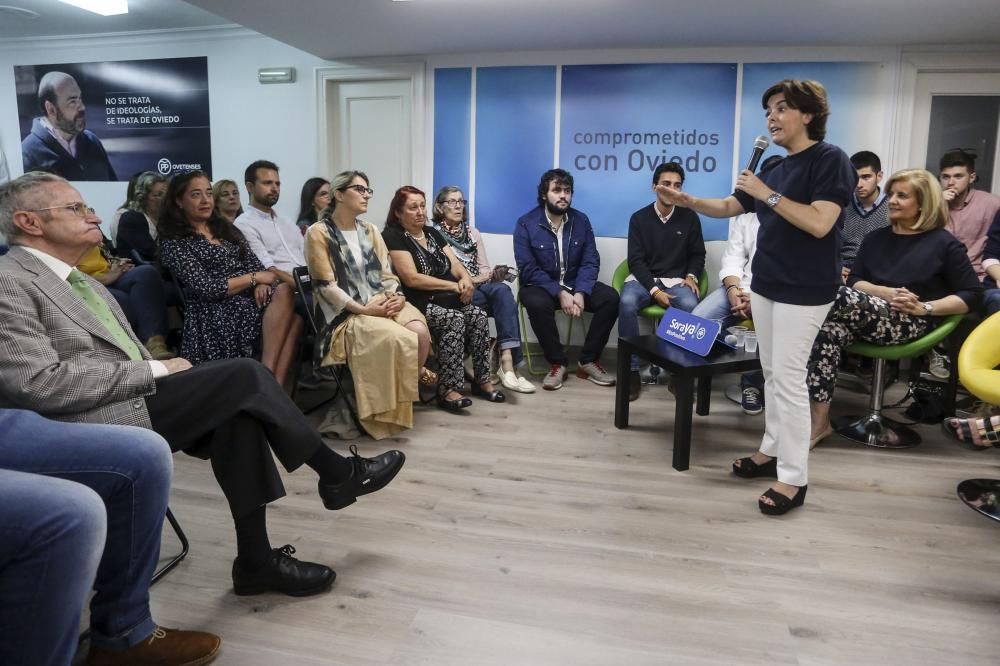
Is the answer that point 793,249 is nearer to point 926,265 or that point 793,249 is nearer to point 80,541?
point 926,265

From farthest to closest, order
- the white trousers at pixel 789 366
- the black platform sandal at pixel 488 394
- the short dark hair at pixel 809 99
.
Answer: the black platform sandal at pixel 488 394 → the white trousers at pixel 789 366 → the short dark hair at pixel 809 99

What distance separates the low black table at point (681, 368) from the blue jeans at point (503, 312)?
40.4 inches

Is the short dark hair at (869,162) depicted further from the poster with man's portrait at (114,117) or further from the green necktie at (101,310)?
the poster with man's portrait at (114,117)

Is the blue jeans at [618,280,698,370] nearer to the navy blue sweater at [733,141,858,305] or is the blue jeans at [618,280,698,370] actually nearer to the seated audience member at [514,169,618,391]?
the seated audience member at [514,169,618,391]

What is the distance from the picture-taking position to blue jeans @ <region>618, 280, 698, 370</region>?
466 centimetres

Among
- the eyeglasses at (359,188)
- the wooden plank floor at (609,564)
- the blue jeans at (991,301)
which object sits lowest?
the wooden plank floor at (609,564)

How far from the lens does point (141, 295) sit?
3.89m

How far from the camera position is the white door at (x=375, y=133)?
5.84m

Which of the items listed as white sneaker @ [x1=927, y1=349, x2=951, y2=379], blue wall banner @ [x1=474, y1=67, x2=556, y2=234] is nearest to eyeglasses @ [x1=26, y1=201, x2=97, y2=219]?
blue wall banner @ [x1=474, y1=67, x2=556, y2=234]

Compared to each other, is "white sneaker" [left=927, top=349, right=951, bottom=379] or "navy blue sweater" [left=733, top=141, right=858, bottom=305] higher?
"navy blue sweater" [left=733, top=141, right=858, bottom=305]

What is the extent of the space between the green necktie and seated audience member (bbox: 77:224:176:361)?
1.92 metres

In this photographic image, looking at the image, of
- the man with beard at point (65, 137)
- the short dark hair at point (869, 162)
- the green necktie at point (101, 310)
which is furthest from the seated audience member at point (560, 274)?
the man with beard at point (65, 137)

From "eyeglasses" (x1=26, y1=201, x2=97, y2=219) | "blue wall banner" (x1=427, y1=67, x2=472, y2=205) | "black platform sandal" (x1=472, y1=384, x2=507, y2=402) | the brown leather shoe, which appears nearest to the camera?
the brown leather shoe

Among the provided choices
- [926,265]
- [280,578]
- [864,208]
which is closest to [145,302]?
[280,578]
